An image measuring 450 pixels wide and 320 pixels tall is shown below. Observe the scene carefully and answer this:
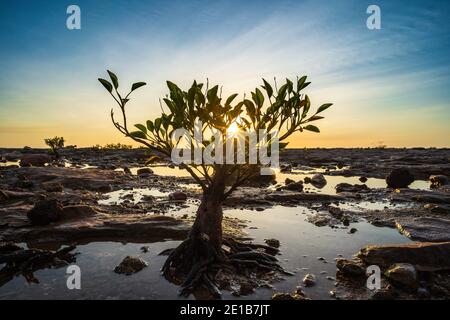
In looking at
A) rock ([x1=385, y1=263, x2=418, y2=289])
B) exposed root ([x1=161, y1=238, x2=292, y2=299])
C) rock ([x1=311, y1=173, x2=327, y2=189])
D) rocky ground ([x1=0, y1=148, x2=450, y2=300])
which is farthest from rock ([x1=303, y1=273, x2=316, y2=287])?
rock ([x1=311, y1=173, x2=327, y2=189])

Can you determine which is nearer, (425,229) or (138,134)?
(138,134)

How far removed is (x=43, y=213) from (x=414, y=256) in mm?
9654

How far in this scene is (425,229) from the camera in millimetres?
9617

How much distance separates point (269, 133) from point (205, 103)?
58.4 inches

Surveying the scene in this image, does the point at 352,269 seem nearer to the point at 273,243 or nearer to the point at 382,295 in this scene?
the point at 382,295

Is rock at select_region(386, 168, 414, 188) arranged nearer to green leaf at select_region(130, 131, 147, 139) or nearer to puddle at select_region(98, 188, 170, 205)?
puddle at select_region(98, 188, 170, 205)

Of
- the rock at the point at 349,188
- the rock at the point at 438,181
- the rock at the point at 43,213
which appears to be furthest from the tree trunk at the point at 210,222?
the rock at the point at 438,181

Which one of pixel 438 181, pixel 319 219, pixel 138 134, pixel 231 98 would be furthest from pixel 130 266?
pixel 438 181

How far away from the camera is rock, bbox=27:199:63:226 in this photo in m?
9.56

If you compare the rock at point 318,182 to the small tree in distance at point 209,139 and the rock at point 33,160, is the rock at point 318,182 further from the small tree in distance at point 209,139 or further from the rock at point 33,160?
the rock at point 33,160

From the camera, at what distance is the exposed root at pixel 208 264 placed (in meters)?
6.35

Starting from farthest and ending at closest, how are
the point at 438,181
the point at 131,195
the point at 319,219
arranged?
1. the point at 438,181
2. the point at 131,195
3. the point at 319,219
